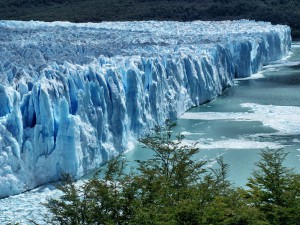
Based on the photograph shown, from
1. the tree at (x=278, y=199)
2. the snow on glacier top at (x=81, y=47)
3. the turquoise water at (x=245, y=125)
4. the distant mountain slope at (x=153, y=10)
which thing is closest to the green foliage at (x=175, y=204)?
the tree at (x=278, y=199)

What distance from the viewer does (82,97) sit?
899 centimetres

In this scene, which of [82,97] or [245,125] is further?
[245,125]

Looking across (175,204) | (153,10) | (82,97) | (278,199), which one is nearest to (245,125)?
(82,97)

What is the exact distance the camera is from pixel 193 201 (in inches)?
193

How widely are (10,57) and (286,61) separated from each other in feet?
50.9

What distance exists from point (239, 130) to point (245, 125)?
48 cm

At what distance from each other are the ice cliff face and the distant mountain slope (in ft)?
75.3

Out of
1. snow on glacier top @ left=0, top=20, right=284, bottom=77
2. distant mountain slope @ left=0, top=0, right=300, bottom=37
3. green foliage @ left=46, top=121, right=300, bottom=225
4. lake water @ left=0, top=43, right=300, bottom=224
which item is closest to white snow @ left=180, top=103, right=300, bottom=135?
lake water @ left=0, top=43, right=300, bottom=224

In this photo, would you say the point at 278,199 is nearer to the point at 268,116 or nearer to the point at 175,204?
the point at 175,204

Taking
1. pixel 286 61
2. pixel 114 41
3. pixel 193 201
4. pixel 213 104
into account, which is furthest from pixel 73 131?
pixel 286 61

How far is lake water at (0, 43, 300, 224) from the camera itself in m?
7.50

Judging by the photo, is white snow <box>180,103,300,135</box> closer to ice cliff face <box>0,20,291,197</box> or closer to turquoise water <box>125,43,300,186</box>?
turquoise water <box>125,43,300,186</box>

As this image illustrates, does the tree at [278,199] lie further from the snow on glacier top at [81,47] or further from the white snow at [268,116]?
the white snow at [268,116]

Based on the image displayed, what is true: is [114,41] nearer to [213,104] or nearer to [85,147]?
[213,104]
